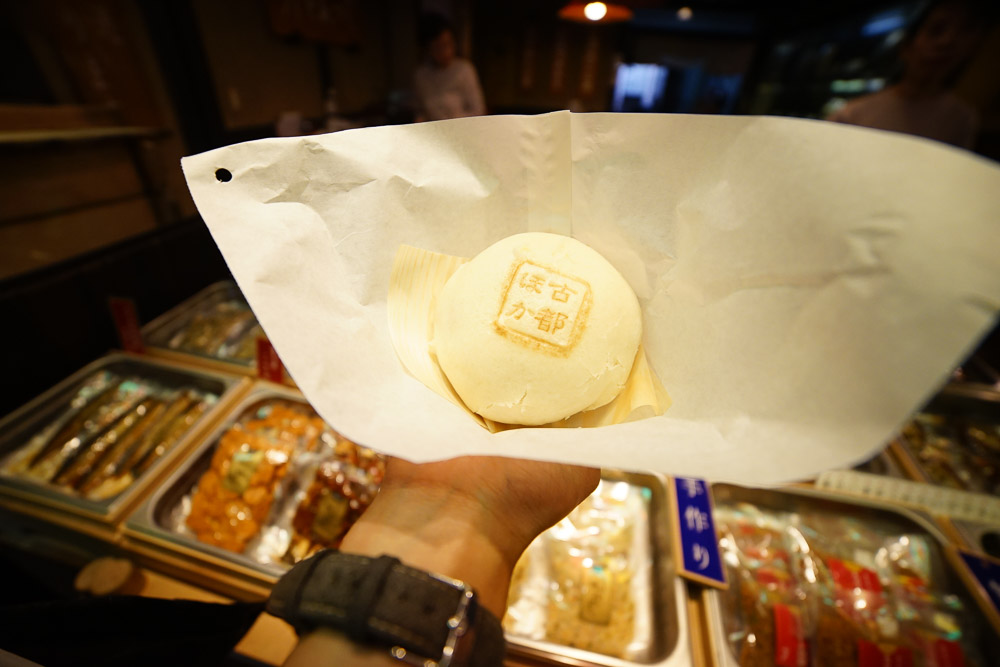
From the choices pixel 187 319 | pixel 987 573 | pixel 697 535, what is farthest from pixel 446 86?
pixel 987 573

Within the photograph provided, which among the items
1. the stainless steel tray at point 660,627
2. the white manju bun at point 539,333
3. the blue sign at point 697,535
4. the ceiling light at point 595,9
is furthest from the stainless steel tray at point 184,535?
the ceiling light at point 595,9

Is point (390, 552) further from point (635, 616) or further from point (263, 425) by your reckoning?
point (263, 425)

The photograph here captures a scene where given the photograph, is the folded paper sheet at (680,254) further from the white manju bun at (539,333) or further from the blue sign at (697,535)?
the blue sign at (697,535)

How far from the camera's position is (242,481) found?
5.23 ft

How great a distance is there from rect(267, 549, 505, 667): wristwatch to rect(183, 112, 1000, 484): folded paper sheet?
0.82 ft

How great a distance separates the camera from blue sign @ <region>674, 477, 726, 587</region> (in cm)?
133

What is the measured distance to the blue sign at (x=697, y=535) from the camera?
133 centimetres

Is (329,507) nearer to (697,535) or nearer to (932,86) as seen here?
(697,535)

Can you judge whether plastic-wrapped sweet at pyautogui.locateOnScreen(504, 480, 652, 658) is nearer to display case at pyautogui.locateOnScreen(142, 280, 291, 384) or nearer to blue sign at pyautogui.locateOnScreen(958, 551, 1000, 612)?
blue sign at pyautogui.locateOnScreen(958, 551, 1000, 612)

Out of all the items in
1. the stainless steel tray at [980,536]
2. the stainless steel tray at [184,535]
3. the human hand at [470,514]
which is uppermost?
the human hand at [470,514]

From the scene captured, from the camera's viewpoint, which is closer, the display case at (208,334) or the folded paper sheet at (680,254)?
the folded paper sheet at (680,254)

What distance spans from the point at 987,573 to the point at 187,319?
3.79m

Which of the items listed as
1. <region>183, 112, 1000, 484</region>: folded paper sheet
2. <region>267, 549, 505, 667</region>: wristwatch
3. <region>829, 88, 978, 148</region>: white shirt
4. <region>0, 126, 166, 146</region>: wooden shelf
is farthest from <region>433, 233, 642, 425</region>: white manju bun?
<region>829, 88, 978, 148</region>: white shirt

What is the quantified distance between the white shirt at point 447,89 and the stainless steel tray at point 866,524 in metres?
4.35
